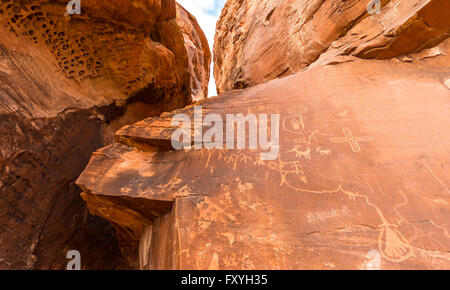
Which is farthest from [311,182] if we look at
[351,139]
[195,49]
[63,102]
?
[195,49]

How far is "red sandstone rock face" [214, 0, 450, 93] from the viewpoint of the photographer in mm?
2797

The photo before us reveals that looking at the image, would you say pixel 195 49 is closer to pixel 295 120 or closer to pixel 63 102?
pixel 63 102

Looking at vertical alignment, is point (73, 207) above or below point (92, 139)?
below

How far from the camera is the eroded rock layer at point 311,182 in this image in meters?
1.65

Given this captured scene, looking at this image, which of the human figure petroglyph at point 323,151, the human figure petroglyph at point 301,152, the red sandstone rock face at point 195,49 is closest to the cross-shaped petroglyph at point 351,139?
the human figure petroglyph at point 323,151

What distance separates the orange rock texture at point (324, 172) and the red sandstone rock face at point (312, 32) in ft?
0.07

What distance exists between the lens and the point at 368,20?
3307mm

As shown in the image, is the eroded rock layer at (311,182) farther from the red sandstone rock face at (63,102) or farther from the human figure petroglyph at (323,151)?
the red sandstone rock face at (63,102)

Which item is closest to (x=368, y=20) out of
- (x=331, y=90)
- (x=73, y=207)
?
(x=331, y=90)

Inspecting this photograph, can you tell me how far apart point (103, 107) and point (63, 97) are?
0.62 m

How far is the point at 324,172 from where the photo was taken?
6.97 ft

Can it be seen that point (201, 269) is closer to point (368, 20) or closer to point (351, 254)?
point (351, 254)
